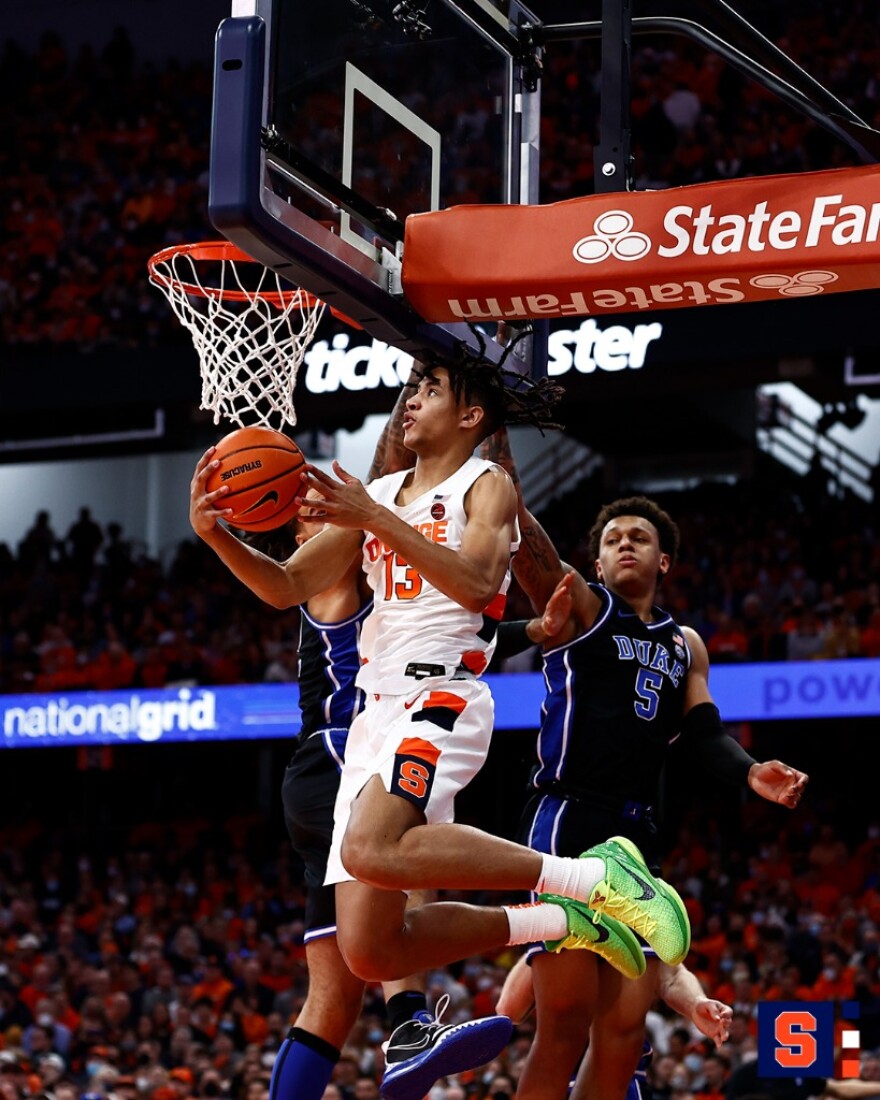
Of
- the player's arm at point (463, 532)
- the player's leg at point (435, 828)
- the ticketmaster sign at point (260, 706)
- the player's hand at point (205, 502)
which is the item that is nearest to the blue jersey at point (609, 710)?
the player's leg at point (435, 828)

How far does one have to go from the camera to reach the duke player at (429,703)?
4.81 meters

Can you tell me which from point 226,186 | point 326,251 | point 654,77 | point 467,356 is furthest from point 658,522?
point 654,77

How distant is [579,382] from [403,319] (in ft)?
33.2

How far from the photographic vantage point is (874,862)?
50.3ft

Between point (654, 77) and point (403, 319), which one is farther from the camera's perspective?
point (654, 77)

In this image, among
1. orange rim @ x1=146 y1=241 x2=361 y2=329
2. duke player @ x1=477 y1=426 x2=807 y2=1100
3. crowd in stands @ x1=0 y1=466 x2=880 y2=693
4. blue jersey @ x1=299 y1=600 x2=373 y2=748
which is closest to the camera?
duke player @ x1=477 y1=426 x2=807 y2=1100

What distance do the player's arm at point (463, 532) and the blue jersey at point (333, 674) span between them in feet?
2.60

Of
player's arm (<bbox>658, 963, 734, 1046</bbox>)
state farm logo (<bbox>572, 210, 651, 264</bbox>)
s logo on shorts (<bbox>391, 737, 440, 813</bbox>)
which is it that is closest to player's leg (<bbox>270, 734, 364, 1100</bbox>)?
s logo on shorts (<bbox>391, 737, 440, 813</bbox>)

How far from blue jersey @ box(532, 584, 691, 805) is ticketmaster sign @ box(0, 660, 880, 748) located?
887cm

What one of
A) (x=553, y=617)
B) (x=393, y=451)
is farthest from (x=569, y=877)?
(x=393, y=451)

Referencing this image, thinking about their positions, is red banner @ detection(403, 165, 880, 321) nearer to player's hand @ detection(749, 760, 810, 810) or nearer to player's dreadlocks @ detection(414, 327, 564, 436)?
player's dreadlocks @ detection(414, 327, 564, 436)

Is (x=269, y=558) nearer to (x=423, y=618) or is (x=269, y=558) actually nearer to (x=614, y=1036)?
(x=423, y=618)

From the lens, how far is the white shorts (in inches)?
192

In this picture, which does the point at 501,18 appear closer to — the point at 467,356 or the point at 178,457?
the point at 467,356
